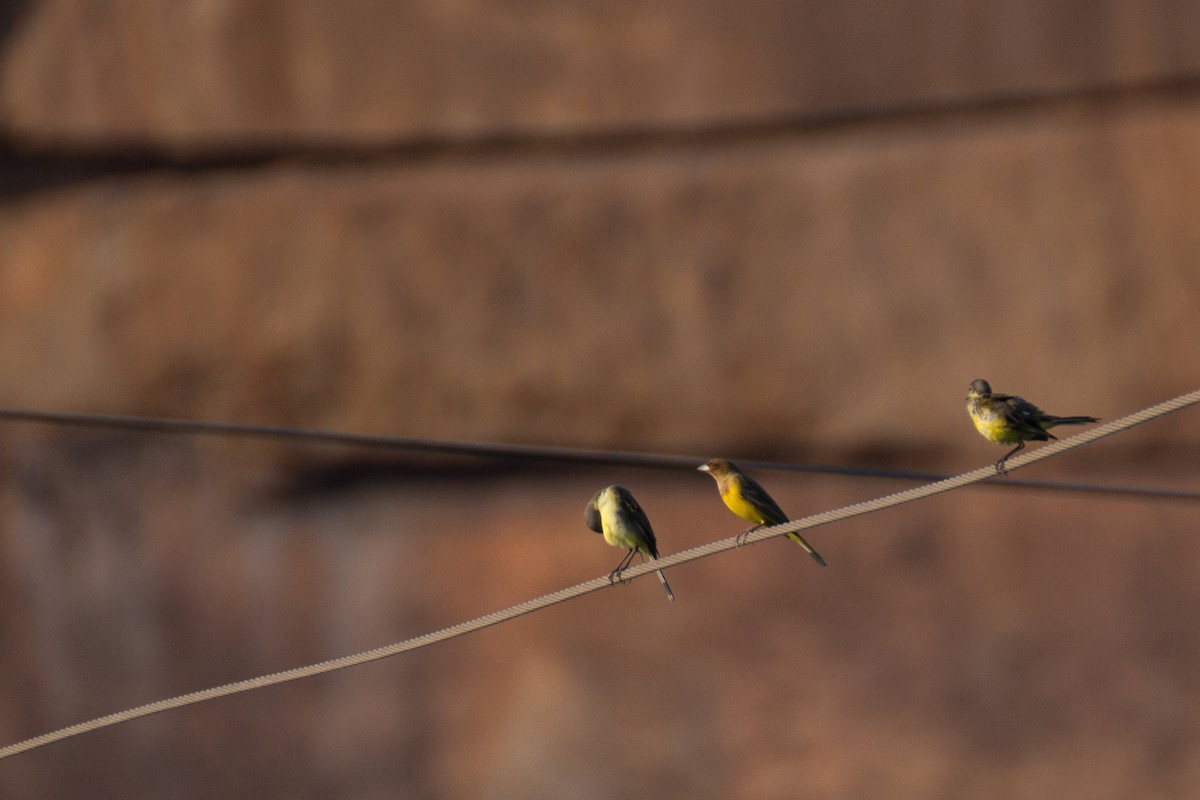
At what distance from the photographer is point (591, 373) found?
657 centimetres

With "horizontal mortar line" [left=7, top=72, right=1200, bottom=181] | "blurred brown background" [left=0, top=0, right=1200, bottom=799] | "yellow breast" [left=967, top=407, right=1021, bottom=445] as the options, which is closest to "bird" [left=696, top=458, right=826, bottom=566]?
"yellow breast" [left=967, top=407, right=1021, bottom=445]

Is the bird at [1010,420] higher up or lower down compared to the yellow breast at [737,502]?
lower down

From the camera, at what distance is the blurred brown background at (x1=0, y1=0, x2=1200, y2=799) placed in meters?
6.41

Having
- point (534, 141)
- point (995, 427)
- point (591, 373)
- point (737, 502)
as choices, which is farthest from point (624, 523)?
point (534, 141)

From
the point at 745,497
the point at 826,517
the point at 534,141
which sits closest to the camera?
the point at 826,517

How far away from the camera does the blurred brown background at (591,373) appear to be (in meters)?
6.41

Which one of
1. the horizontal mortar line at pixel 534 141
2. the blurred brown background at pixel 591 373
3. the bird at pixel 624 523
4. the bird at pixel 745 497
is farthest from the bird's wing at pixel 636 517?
the horizontal mortar line at pixel 534 141

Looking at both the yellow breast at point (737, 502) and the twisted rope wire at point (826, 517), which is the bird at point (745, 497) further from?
the twisted rope wire at point (826, 517)

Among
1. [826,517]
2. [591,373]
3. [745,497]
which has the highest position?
[591,373]

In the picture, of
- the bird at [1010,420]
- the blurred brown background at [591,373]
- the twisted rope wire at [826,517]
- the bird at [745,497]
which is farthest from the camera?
the blurred brown background at [591,373]

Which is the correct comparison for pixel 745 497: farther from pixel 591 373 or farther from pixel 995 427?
pixel 591 373

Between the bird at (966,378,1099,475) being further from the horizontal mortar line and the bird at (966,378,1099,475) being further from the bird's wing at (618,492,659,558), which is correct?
the horizontal mortar line

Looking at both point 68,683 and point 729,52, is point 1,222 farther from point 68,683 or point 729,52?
point 729,52

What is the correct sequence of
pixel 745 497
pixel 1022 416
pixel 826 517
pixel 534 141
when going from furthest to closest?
pixel 534 141 < pixel 745 497 < pixel 1022 416 < pixel 826 517
